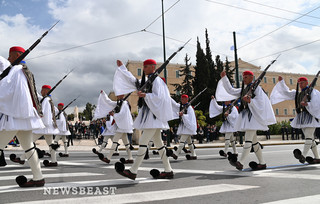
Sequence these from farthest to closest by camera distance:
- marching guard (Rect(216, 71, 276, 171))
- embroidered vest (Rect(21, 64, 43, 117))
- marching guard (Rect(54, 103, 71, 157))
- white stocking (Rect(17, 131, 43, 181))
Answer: marching guard (Rect(54, 103, 71, 157)), marching guard (Rect(216, 71, 276, 171)), embroidered vest (Rect(21, 64, 43, 117)), white stocking (Rect(17, 131, 43, 181))

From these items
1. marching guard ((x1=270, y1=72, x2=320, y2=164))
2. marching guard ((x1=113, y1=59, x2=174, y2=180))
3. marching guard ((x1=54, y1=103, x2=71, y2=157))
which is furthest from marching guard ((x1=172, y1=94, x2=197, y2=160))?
marching guard ((x1=54, y1=103, x2=71, y2=157))

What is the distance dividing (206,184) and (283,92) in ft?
13.9

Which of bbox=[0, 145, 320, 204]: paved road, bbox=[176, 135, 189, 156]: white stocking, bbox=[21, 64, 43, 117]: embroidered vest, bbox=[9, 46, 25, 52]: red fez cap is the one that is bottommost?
bbox=[0, 145, 320, 204]: paved road

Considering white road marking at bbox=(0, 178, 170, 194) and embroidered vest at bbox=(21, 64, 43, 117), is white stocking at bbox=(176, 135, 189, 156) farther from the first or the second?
embroidered vest at bbox=(21, 64, 43, 117)

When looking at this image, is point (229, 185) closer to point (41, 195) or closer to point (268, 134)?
point (41, 195)

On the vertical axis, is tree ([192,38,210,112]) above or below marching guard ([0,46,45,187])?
above

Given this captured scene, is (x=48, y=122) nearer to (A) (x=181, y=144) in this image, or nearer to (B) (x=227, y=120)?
(A) (x=181, y=144)

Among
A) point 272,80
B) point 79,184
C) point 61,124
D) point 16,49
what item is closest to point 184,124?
point 61,124

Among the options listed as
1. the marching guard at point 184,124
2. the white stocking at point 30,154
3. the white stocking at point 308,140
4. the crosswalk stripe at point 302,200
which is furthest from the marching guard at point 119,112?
the crosswalk stripe at point 302,200

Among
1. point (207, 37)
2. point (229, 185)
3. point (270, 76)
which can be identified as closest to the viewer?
point (229, 185)

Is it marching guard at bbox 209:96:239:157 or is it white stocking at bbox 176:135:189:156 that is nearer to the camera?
white stocking at bbox 176:135:189:156

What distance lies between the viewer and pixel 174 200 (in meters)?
3.75

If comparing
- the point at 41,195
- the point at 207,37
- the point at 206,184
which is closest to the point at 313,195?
the point at 206,184

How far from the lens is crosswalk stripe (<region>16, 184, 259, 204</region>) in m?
3.72
